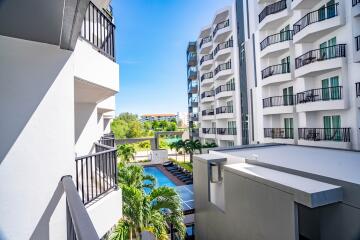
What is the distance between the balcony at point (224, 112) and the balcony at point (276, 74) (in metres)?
7.20

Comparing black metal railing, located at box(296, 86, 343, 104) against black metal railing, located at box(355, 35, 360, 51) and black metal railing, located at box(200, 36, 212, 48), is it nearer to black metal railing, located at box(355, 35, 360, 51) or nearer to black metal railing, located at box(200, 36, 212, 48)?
black metal railing, located at box(355, 35, 360, 51)

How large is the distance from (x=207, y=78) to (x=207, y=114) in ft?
16.7

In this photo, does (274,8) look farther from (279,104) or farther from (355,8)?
(279,104)

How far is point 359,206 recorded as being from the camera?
4.96 meters

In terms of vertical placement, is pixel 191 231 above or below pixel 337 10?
below

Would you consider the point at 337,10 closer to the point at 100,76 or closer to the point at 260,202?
the point at 260,202

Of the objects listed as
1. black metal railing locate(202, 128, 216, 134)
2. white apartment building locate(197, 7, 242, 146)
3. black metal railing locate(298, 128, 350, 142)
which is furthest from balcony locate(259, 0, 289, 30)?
black metal railing locate(202, 128, 216, 134)

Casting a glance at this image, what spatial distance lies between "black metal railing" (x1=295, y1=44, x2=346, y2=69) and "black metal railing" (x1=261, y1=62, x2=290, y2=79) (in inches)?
63.1

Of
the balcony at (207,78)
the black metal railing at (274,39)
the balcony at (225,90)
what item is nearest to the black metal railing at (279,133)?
the black metal railing at (274,39)

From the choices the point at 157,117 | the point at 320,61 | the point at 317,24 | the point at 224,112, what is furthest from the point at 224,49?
the point at 157,117

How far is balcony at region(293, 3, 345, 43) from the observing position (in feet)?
40.7

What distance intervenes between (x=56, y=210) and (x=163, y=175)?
24.2m

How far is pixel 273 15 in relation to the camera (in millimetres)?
17094

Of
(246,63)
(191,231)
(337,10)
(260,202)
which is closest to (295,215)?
(260,202)
